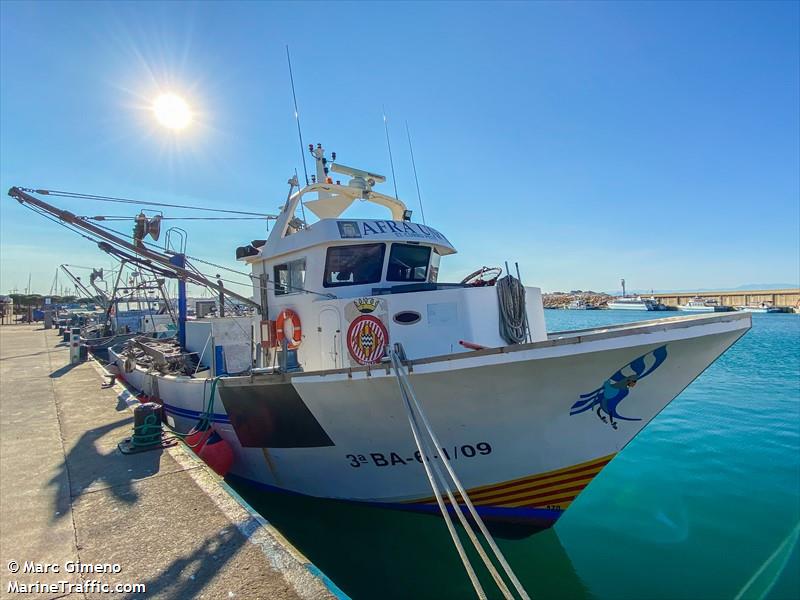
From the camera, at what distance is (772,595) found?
4766 millimetres

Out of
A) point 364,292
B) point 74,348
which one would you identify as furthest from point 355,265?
point 74,348

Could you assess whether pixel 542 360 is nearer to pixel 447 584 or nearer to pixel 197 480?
pixel 447 584

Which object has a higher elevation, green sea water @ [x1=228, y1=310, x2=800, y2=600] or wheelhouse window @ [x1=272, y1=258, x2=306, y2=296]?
wheelhouse window @ [x1=272, y1=258, x2=306, y2=296]

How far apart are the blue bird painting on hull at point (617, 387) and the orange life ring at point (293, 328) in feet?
12.7

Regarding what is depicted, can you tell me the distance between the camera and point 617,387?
4.35 meters

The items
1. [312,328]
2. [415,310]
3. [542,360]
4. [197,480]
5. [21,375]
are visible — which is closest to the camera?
[542,360]

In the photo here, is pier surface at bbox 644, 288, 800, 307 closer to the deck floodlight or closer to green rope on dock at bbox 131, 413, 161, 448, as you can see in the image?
the deck floodlight

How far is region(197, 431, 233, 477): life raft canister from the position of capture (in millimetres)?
6229

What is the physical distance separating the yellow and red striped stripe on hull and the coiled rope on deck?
5.20ft

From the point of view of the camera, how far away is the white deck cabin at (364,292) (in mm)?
5168

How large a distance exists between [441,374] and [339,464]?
6.95ft

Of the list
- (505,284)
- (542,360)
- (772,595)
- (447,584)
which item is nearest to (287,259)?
(505,284)

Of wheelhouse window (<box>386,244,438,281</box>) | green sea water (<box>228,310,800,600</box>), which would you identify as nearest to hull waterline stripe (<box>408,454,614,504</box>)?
green sea water (<box>228,310,800,600</box>)

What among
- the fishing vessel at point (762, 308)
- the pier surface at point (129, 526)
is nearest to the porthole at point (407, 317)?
the pier surface at point (129, 526)
